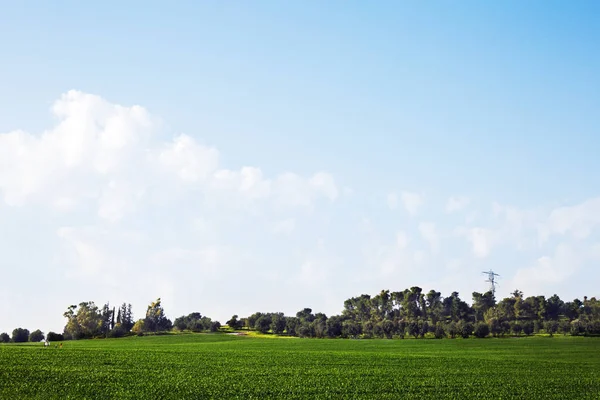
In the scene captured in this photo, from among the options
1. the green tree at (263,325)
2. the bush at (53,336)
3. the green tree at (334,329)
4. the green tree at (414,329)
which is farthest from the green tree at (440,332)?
the bush at (53,336)

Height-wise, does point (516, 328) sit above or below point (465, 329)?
below

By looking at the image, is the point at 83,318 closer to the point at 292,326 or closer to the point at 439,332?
the point at 292,326

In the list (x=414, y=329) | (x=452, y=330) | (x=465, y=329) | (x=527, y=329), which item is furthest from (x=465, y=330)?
(x=527, y=329)

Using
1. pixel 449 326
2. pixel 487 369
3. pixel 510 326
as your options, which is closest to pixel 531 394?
pixel 487 369

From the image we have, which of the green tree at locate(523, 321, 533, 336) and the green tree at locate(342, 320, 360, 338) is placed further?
the green tree at locate(342, 320, 360, 338)

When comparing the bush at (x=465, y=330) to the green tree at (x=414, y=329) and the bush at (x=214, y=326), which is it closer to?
the green tree at (x=414, y=329)

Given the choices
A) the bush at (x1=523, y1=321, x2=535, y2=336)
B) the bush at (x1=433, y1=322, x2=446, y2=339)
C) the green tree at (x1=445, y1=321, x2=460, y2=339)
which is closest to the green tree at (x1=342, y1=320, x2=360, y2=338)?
the bush at (x1=433, y1=322, x2=446, y2=339)

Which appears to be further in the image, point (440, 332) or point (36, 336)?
point (36, 336)

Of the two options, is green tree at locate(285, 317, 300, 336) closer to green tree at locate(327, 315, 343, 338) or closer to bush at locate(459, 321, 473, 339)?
green tree at locate(327, 315, 343, 338)

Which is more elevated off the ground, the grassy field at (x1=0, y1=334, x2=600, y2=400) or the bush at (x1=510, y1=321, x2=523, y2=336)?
the grassy field at (x1=0, y1=334, x2=600, y2=400)

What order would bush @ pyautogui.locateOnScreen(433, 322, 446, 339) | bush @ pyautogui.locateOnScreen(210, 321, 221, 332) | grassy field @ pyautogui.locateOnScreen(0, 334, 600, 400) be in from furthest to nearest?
bush @ pyautogui.locateOnScreen(210, 321, 221, 332)
bush @ pyautogui.locateOnScreen(433, 322, 446, 339)
grassy field @ pyautogui.locateOnScreen(0, 334, 600, 400)

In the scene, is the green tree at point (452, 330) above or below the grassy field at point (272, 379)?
below

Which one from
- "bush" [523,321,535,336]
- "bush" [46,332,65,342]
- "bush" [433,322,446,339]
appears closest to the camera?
"bush" [46,332,65,342]

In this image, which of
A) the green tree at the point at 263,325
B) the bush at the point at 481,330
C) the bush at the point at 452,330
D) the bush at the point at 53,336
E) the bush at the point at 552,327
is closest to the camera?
the bush at the point at 53,336
